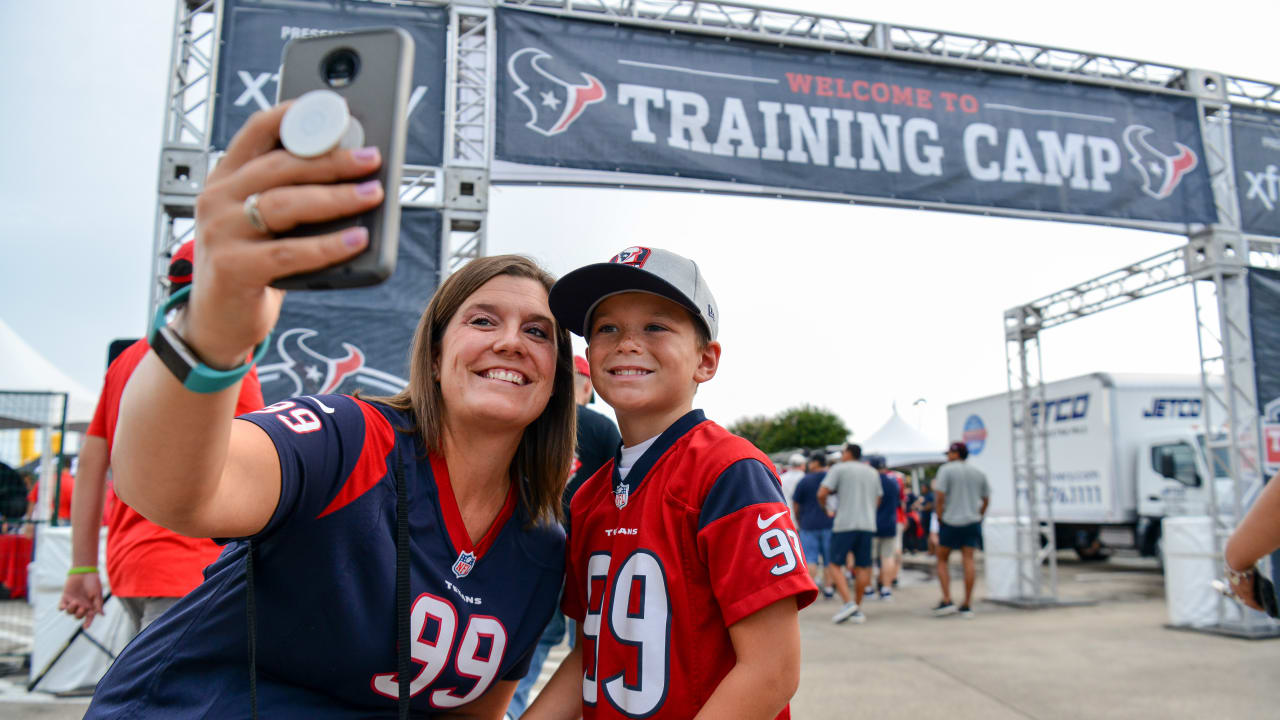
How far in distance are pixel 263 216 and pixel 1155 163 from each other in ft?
24.9

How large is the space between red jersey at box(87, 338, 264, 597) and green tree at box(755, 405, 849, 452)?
50.0 meters

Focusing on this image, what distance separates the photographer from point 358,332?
4898 millimetres

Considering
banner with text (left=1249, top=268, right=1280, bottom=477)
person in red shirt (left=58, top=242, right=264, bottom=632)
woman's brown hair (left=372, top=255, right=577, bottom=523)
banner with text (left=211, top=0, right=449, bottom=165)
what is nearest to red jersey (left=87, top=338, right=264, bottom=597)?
person in red shirt (left=58, top=242, right=264, bottom=632)

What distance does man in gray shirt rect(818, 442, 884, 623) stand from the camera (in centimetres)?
800

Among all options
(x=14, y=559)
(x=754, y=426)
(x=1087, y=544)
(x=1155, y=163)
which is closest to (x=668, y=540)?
(x=1155, y=163)

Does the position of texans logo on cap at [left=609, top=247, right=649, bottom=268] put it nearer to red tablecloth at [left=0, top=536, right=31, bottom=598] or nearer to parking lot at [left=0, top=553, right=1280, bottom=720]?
parking lot at [left=0, top=553, right=1280, bottom=720]

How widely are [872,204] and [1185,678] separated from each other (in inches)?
157

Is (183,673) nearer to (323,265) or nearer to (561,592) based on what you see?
(561,592)

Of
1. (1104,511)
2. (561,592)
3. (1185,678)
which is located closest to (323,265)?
(561,592)

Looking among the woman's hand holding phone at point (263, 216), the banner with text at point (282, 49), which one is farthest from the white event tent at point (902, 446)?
the woman's hand holding phone at point (263, 216)

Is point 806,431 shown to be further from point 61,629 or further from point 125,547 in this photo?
point 125,547

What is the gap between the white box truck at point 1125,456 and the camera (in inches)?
495

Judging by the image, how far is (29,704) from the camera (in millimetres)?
4430

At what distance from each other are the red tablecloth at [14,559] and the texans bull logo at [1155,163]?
11.0 m
